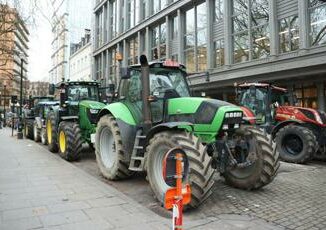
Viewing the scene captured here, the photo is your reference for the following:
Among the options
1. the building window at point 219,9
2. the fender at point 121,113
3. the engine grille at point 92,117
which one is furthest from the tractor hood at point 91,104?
the building window at point 219,9

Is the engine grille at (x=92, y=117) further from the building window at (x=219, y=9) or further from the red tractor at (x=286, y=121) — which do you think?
the building window at (x=219, y=9)

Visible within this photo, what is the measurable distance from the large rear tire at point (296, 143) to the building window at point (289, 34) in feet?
20.6

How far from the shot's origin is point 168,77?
26.7 feet

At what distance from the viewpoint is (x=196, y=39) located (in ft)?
76.0

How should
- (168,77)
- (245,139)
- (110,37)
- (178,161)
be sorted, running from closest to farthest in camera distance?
(178,161)
(245,139)
(168,77)
(110,37)

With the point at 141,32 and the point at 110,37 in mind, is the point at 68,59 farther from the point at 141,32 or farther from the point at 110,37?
the point at 141,32

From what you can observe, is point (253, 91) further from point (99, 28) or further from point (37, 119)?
point (99, 28)

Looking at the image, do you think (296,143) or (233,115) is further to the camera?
(296,143)

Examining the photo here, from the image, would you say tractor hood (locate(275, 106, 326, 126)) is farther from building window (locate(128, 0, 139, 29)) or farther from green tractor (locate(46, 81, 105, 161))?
building window (locate(128, 0, 139, 29))

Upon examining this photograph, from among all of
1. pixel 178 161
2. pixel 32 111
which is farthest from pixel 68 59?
pixel 178 161

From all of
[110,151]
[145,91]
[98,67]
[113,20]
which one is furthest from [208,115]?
[98,67]

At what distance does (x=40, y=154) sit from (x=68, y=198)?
279 inches

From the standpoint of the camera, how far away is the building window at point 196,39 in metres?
22.6

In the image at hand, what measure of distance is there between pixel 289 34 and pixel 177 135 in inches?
501
